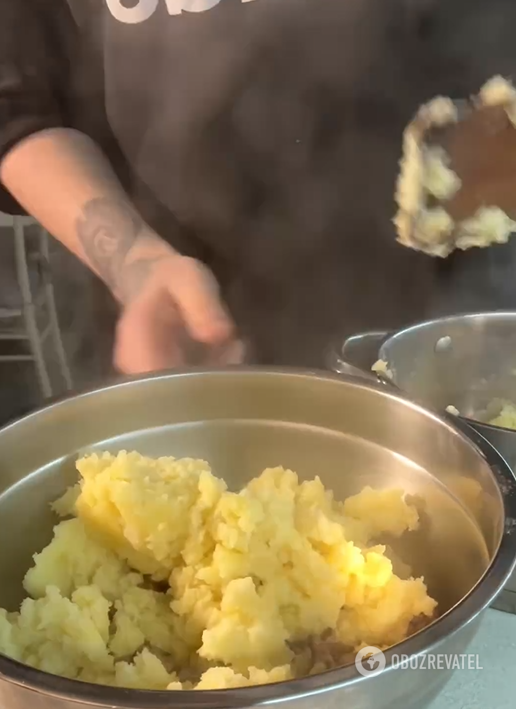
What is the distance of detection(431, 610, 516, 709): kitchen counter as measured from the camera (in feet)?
1.63

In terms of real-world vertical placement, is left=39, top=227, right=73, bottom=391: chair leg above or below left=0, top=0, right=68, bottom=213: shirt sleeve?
below

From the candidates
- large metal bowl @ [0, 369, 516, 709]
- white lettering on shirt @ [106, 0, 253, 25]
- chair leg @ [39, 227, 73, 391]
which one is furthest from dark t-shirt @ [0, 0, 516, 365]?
large metal bowl @ [0, 369, 516, 709]

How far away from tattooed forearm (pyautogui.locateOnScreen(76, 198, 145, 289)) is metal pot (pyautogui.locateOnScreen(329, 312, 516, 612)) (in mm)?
243

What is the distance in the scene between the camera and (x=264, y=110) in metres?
0.75

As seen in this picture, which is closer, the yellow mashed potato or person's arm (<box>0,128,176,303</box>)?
the yellow mashed potato

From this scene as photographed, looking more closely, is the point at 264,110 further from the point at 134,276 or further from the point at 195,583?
the point at 195,583

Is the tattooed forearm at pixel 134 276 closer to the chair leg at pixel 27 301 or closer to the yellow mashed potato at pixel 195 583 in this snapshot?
the chair leg at pixel 27 301

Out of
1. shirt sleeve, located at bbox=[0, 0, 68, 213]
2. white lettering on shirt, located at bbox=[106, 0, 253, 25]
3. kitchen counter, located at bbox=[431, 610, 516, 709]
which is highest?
white lettering on shirt, located at bbox=[106, 0, 253, 25]

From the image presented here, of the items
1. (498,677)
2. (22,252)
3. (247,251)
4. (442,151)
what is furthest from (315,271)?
(498,677)

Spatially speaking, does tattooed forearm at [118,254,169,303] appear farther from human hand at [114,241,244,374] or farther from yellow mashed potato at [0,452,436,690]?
yellow mashed potato at [0,452,436,690]

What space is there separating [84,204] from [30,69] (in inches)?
5.3

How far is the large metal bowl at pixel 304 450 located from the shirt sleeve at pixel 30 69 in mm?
294

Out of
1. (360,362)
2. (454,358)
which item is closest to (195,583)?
(360,362)

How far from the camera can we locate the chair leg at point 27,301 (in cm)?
77
